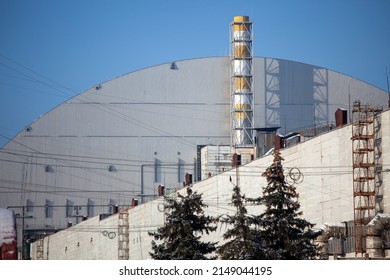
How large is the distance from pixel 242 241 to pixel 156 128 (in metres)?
13.9

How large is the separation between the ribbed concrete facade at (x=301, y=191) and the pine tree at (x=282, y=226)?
2711mm

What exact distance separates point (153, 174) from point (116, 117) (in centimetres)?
251

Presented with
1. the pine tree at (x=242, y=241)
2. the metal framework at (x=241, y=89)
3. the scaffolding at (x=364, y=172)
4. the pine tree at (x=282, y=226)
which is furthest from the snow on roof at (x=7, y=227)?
the metal framework at (x=241, y=89)

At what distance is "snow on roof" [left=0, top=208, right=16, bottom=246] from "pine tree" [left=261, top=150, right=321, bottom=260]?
15.9ft

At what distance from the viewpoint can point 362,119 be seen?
1332 centimetres

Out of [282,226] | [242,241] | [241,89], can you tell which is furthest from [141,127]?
[242,241]

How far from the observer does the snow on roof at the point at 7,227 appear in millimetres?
3984

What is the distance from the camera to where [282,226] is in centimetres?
898

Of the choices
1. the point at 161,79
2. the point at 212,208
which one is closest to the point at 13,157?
the point at 212,208

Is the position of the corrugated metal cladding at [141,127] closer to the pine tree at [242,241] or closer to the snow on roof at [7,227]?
the pine tree at [242,241]

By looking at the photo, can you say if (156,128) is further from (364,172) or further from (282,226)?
(282,226)
